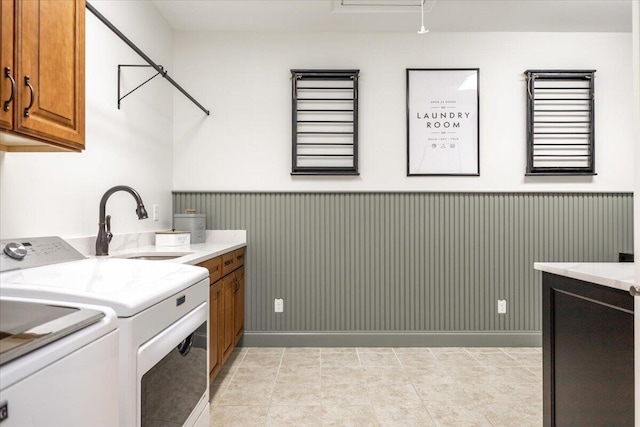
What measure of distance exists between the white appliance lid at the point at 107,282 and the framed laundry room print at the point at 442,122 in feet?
7.70

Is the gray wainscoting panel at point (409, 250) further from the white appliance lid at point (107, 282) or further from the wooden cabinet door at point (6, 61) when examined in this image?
the wooden cabinet door at point (6, 61)

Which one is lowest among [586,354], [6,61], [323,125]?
[586,354]

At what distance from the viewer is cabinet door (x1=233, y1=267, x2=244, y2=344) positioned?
295 centimetres

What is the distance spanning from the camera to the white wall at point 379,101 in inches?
133

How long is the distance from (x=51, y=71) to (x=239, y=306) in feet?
7.07

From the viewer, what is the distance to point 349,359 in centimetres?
303

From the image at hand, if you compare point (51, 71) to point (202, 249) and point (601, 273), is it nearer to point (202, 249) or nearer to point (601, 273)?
point (202, 249)

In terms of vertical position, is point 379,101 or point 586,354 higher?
point 379,101

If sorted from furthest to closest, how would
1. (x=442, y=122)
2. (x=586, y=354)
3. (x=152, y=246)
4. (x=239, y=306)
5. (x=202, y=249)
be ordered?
(x=442, y=122), (x=239, y=306), (x=152, y=246), (x=202, y=249), (x=586, y=354)

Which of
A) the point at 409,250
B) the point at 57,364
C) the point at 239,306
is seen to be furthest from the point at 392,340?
the point at 57,364

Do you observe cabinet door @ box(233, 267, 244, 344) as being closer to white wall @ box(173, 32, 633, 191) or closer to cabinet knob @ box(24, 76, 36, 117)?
white wall @ box(173, 32, 633, 191)

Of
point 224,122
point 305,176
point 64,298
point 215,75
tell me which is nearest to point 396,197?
point 305,176

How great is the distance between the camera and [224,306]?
2621mm

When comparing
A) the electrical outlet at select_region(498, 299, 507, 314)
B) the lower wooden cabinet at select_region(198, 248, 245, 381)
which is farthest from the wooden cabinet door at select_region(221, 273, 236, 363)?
the electrical outlet at select_region(498, 299, 507, 314)
